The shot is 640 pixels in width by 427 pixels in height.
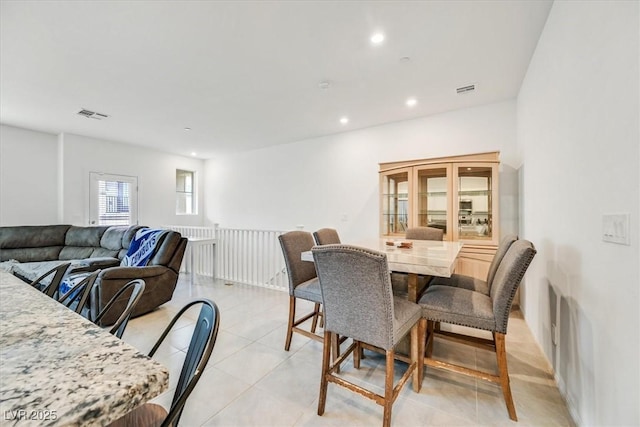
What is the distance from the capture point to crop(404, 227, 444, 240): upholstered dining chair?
3316 millimetres

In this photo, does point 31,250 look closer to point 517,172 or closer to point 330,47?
point 330,47

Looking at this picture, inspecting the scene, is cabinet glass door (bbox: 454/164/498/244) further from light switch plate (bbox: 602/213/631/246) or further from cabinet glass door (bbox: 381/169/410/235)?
light switch plate (bbox: 602/213/631/246)

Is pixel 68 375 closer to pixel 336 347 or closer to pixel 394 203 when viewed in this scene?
pixel 336 347

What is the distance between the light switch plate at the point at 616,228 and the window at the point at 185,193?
681 cm

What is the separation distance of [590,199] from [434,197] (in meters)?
2.29

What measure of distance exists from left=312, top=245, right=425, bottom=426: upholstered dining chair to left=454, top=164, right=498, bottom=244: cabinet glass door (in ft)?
7.23

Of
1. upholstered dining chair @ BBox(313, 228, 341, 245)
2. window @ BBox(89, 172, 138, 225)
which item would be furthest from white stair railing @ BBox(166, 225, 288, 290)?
upholstered dining chair @ BBox(313, 228, 341, 245)

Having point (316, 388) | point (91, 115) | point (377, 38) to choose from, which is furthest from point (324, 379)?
point (91, 115)

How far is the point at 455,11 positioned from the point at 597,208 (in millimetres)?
1591

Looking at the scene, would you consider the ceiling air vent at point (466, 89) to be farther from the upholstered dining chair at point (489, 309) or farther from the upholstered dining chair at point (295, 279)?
the upholstered dining chair at point (295, 279)

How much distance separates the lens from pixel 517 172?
3.33 meters

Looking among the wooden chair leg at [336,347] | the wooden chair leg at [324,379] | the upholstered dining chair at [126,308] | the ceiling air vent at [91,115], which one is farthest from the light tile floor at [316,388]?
the ceiling air vent at [91,115]

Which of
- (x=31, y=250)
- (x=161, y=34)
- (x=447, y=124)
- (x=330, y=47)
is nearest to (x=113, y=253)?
(x=31, y=250)

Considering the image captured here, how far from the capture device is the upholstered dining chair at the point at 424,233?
3316 millimetres
